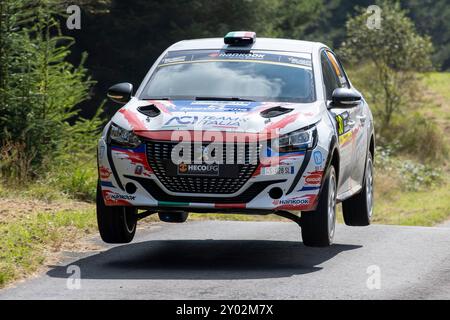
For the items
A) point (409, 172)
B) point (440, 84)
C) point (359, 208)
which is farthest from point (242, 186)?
point (440, 84)

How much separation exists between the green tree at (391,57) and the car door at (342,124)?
74.5 feet

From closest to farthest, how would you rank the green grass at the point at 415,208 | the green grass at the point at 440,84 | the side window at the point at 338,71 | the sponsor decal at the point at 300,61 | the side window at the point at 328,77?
the sponsor decal at the point at 300,61
the side window at the point at 328,77
the side window at the point at 338,71
the green grass at the point at 415,208
the green grass at the point at 440,84

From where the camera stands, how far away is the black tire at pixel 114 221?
10.5m

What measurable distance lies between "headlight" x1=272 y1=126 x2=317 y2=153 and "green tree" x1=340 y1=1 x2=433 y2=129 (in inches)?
983

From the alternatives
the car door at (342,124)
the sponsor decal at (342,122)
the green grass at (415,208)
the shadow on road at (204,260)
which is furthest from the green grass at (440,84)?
the shadow on road at (204,260)

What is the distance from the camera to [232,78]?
11.1 m

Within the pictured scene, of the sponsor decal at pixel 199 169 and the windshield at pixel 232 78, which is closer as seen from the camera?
the sponsor decal at pixel 199 169

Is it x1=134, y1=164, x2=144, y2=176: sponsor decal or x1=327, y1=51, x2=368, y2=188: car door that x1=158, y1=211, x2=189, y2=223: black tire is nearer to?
x1=327, y1=51, x2=368, y2=188: car door

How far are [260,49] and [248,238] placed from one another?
2.06m

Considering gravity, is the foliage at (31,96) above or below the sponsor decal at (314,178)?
below

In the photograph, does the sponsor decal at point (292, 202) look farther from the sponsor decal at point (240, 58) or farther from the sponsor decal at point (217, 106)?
the sponsor decal at point (240, 58)

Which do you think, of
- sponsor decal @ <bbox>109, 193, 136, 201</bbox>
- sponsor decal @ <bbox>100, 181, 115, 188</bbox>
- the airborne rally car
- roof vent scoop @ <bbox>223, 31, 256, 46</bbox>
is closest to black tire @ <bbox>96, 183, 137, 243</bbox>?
the airborne rally car

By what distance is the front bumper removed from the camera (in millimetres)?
9875
